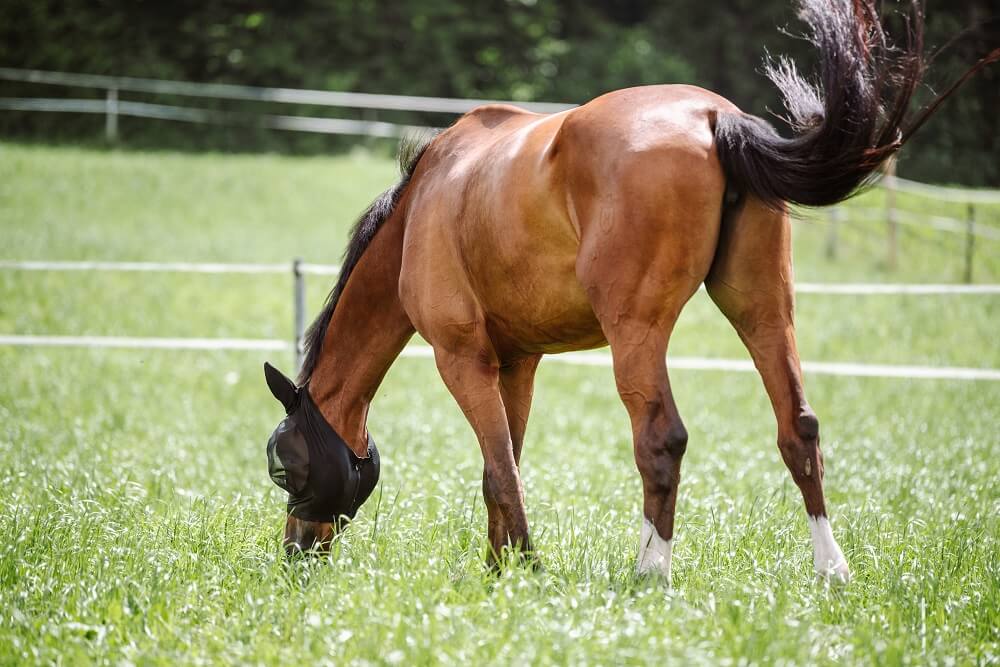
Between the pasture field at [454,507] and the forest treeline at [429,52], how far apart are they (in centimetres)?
682

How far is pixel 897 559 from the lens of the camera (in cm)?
354

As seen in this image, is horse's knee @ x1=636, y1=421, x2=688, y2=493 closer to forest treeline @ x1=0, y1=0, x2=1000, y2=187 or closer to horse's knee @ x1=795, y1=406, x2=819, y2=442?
horse's knee @ x1=795, y1=406, x2=819, y2=442

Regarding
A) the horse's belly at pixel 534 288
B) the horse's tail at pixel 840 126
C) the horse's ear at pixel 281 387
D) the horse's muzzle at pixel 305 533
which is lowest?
the horse's muzzle at pixel 305 533

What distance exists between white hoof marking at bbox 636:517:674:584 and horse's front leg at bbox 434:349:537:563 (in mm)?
449

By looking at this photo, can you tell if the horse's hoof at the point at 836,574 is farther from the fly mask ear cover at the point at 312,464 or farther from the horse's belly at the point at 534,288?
the fly mask ear cover at the point at 312,464

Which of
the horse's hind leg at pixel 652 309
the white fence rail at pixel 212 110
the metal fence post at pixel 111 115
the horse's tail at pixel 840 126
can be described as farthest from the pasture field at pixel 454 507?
the white fence rail at pixel 212 110

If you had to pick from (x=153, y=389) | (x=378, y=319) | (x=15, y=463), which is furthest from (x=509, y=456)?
(x=153, y=389)

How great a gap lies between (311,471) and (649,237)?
5.16ft

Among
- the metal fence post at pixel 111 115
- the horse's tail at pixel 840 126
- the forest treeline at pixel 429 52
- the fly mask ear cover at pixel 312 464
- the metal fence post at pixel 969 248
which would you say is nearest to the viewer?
the horse's tail at pixel 840 126

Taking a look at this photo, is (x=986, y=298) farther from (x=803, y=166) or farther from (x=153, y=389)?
(x=803, y=166)

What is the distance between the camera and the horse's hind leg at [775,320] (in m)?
3.10

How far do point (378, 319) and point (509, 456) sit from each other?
891 millimetres

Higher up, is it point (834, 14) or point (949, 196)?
point (834, 14)

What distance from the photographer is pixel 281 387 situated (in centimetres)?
379
